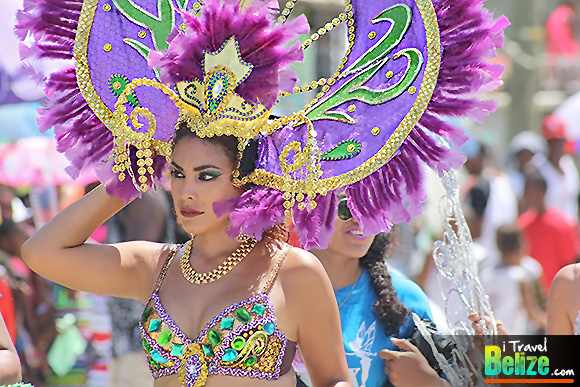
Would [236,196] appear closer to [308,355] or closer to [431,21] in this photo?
[308,355]

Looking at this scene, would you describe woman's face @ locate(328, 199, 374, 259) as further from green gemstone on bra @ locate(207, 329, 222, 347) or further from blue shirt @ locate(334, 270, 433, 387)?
green gemstone on bra @ locate(207, 329, 222, 347)

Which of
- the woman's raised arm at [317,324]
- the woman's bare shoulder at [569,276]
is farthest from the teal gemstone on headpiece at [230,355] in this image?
the woman's bare shoulder at [569,276]

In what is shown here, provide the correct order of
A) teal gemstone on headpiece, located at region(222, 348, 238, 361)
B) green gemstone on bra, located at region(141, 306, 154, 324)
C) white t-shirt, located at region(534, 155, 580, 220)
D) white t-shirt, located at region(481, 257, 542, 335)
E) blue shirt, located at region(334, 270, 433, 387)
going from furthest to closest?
white t-shirt, located at region(534, 155, 580, 220) → white t-shirt, located at region(481, 257, 542, 335) → blue shirt, located at region(334, 270, 433, 387) → green gemstone on bra, located at region(141, 306, 154, 324) → teal gemstone on headpiece, located at region(222, 348, 238, 361)

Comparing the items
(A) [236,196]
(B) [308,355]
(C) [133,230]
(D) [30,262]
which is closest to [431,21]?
(A) [236,196]

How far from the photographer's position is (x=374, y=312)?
347 centimetres

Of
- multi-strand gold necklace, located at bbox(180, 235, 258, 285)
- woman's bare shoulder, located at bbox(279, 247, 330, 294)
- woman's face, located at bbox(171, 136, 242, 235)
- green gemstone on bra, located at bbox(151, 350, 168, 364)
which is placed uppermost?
woman's face, located at bbox(171, 136, 242, 235)

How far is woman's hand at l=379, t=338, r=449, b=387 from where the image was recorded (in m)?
3.18

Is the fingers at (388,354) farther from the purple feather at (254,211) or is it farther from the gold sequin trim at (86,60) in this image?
the gold sequin trim at (86,60)

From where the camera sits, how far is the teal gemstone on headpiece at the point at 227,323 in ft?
8.71

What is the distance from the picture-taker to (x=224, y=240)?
282 cm

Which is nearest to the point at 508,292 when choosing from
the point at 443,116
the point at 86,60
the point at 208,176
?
the point at 443,116

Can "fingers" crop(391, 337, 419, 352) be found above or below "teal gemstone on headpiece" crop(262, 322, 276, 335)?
below

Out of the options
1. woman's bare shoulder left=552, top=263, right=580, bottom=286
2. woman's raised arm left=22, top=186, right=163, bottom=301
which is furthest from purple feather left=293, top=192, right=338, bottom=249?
woman's bare shoulder left=552, top=263, right=580, bottom=286

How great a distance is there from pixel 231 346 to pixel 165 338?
21 centimetres
